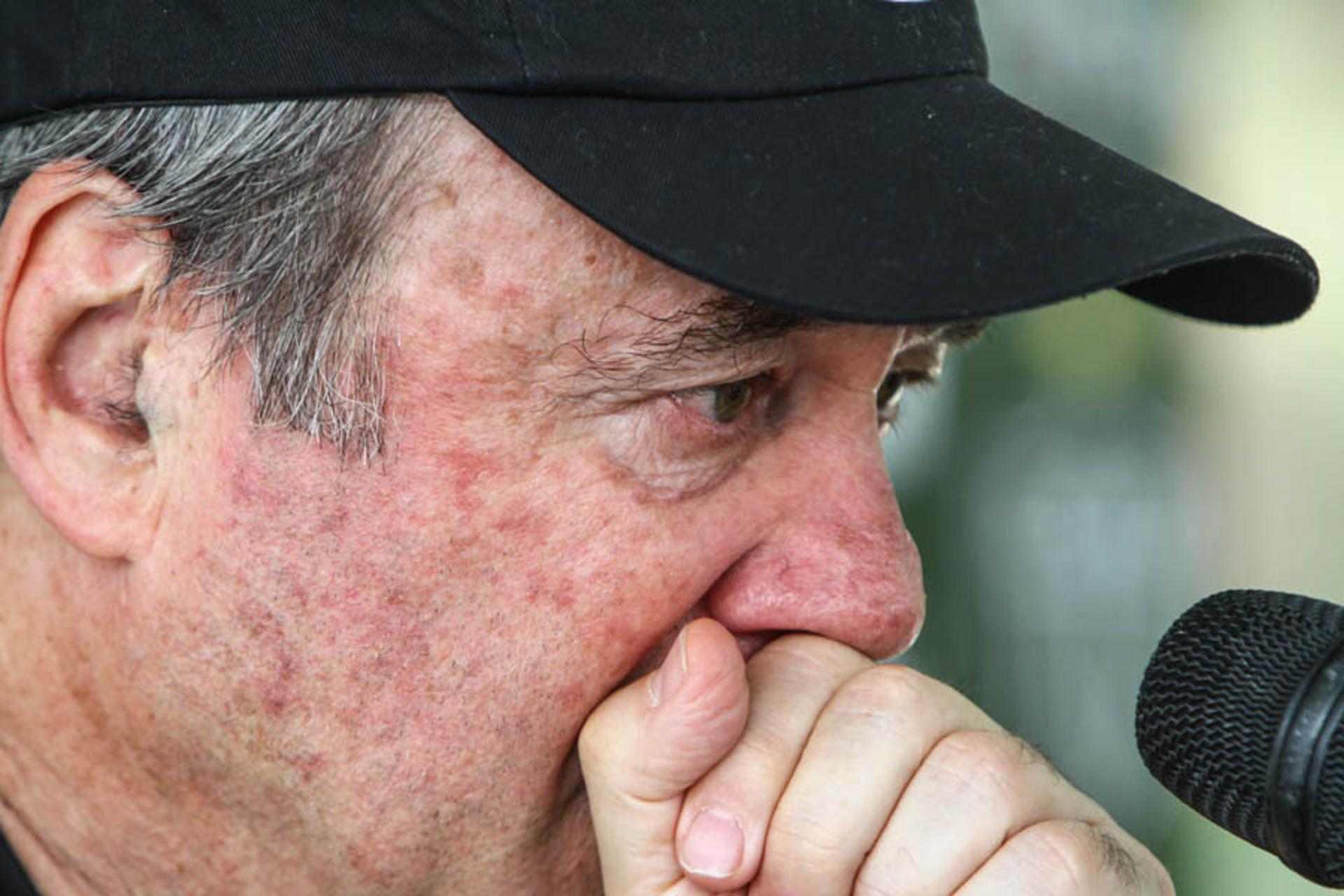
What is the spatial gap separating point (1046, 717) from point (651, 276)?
4.28 meters

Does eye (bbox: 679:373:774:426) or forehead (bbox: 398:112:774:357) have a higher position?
forehead (bbox: 398:112:774:357)

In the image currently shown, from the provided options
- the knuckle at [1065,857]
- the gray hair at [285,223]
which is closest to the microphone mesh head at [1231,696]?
the knuckle at [1065,857]

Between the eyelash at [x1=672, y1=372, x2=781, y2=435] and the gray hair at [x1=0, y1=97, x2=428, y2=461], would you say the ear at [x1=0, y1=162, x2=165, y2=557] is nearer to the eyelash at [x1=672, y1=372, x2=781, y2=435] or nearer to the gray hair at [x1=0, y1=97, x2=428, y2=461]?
the gray hair at [x1=0, y1=97, x2=428, y2=461]

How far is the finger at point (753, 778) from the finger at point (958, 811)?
12 centimetres

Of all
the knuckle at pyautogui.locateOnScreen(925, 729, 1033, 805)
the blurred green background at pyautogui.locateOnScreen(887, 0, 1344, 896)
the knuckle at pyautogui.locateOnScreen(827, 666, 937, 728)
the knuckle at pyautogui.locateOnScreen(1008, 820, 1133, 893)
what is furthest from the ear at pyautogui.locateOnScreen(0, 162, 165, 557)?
the blurred green background at pyautogui.locateOnScreen(887, 0, 1344, 896)

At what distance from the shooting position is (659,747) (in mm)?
1620

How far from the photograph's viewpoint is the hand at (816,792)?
1604 mm

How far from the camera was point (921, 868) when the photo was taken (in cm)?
159

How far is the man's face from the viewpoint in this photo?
1.65m

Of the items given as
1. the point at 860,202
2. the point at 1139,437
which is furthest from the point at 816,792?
the point at 1139,437

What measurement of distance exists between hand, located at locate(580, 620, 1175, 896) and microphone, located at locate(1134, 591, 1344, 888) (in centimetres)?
24

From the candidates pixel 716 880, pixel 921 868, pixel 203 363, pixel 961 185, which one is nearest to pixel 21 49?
pixel 203 363

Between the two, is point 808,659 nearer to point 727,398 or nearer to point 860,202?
point 727,398

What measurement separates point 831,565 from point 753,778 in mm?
283
